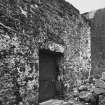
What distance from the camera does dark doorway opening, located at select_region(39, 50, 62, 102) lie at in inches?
168

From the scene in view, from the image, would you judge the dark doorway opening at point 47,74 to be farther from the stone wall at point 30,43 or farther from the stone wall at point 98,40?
the stone wall at point 98,40

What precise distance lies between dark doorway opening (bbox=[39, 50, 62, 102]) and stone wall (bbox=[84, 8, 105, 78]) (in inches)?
194

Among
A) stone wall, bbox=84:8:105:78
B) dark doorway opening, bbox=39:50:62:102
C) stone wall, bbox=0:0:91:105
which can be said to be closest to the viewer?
stone wall, bbox=0:0:91:105

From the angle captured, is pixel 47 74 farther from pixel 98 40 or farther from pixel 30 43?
pixel 98 40

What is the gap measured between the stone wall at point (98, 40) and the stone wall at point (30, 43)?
4.52 m

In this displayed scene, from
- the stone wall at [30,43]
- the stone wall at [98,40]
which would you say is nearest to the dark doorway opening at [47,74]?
the stone wall at [30,43]

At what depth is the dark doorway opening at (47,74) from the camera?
4.27m

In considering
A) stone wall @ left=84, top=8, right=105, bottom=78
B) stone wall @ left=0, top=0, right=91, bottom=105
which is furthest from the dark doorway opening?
stone wall @ left=84, top=8, right=105, bottom=78

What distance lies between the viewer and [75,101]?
444 centimetres

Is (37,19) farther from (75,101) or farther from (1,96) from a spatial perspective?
(75,101)

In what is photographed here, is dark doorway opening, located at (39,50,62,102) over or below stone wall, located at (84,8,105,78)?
below

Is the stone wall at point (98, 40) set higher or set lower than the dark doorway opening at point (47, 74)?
higher

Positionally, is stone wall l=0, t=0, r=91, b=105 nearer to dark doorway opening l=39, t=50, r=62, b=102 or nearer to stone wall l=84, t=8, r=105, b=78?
dark doorway opening l=39, t=50, r=62, b=102

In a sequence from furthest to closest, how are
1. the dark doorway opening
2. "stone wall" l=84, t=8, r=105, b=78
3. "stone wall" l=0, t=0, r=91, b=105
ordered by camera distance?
1. "stone wall" l=84, t=8, r=105, b=78
2. the dark doorway opening
3. "stone wall" l=0, t=0, r=91, b=105
